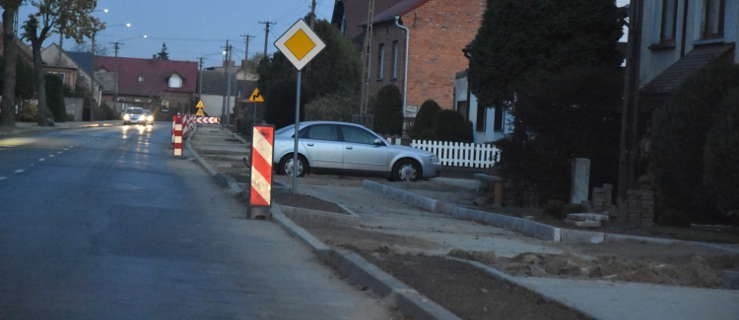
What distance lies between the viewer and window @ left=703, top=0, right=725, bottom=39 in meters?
19.3

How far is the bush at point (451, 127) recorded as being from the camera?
35.2m

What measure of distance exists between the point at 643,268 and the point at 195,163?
2115 cm

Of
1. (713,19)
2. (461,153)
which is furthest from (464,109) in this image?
(713,19)

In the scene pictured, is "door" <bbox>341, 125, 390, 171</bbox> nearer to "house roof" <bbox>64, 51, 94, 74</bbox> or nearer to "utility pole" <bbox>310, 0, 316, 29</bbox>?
"utility pole" <bbox>310, 0, 316, 29</bbox>

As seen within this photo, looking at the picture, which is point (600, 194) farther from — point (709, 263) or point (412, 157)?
point (412, 157)

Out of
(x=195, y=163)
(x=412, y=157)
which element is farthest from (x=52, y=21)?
(x=412, y=157)

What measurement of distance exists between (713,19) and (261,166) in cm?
943

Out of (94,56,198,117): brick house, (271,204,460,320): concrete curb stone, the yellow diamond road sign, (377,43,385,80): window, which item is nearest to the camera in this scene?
(271,204,460,320): concrete curb stone

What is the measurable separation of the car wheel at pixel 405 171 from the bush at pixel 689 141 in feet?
35.5

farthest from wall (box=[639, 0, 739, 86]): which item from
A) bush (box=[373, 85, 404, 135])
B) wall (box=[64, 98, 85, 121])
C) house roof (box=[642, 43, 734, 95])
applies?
wall (box=[64, 98, 85, 121])

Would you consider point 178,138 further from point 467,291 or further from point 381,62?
point 467,291

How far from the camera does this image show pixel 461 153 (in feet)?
109

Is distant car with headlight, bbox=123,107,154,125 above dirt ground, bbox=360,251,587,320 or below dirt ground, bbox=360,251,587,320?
above

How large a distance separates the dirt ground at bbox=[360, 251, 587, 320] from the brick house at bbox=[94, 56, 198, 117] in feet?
397
